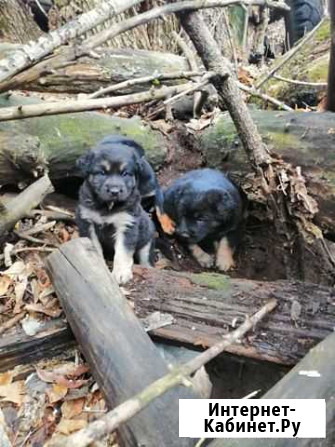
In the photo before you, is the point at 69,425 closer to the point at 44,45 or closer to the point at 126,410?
the point at 126,410

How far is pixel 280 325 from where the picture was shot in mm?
3027

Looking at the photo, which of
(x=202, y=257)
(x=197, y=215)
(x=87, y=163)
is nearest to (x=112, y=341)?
(x=87, y=163)

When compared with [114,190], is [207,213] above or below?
below

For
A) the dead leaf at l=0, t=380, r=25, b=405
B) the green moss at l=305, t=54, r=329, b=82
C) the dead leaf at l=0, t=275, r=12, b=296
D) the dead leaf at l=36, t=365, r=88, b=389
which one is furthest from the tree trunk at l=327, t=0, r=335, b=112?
the dead leaf at l=0, t=380, r=25, b=405

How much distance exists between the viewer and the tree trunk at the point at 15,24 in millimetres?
7852

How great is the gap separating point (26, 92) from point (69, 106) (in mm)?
4062

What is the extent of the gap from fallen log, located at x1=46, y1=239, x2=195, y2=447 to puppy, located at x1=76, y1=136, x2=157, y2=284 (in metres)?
0.43

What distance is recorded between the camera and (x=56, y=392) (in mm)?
3203

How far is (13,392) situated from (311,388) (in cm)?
182

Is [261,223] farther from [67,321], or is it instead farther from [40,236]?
[67,321]

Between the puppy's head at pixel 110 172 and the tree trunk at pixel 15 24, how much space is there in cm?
455

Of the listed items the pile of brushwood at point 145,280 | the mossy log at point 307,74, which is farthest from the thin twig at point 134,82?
the mossy log at point 307,74

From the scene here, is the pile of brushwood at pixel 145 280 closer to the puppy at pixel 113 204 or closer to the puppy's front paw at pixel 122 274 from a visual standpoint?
the puppy's front paw at pixel 122 274

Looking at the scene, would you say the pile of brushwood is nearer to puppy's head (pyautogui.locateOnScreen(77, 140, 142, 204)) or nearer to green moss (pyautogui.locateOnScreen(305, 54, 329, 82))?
green moss (pyautogui.locateOnScreen(305, 54, 329, 82))
